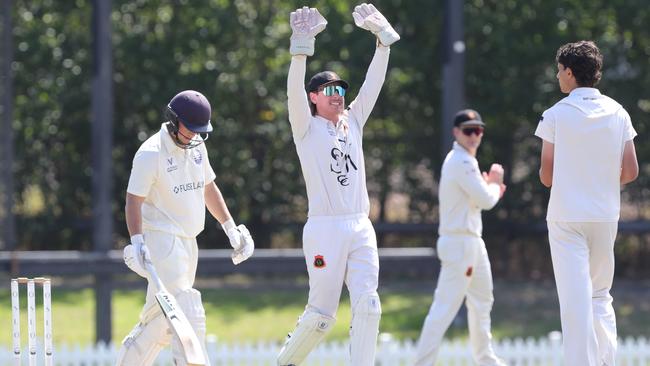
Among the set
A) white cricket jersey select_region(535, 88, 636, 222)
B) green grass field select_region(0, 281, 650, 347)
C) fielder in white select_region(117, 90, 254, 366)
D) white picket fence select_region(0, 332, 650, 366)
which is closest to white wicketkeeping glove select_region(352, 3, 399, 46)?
fielder in white select_region(117, 90, 254, 366)

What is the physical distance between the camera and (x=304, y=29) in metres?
7.30

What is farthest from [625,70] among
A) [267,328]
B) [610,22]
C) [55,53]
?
[55,53]

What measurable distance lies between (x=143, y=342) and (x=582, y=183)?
251cm

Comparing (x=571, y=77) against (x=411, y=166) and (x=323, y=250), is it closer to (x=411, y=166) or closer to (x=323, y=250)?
(x=323, y=250)

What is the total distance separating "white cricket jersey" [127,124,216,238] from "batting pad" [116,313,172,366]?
514 mm

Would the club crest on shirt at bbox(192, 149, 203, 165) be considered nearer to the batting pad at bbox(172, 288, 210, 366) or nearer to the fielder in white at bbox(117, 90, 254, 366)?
the fielder in white at bbox(117, 90, 254, 366)

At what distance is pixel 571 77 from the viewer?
7.06 metres

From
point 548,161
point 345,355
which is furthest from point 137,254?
point 345,355

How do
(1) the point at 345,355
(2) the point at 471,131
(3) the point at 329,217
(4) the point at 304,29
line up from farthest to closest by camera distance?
(1) the point at 345,355 → (2) the point at 471,131 → (3) the point at 329,217 → (4) the point at 304,29

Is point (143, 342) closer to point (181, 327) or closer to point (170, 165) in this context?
point (181, 327)

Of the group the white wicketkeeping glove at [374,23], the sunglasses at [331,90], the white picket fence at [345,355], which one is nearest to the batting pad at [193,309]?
the sunglasses at [331,90]

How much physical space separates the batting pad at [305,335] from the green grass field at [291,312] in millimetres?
5388

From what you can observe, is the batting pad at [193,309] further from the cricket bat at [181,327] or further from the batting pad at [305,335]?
the batting pad at [305,335]

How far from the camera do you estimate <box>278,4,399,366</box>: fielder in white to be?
731cm
